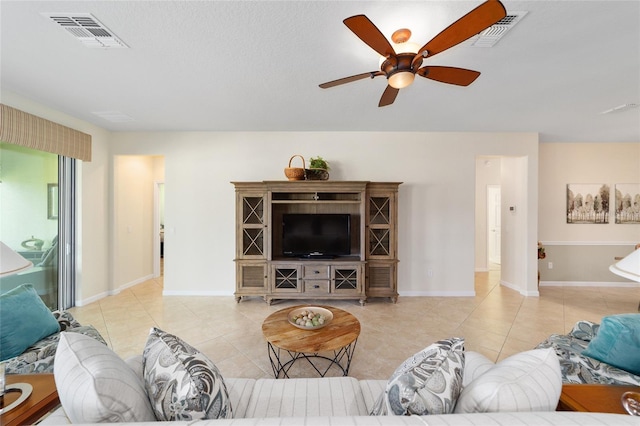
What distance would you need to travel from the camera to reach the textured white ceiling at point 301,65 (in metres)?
1.64

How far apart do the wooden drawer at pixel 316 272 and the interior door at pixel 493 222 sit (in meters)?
4.30

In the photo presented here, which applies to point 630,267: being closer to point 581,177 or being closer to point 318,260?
point 318,260

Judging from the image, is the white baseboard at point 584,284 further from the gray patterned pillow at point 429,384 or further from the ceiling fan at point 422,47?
the gray patterned pillow at point 429,384

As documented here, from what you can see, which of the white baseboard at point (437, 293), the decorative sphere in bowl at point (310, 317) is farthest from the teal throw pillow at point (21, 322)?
the white baseboard at point (437, 293)

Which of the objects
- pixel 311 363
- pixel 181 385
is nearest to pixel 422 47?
pixel 181 385

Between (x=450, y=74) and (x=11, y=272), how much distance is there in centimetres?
266

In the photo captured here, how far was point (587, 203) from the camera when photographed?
4.74 metres

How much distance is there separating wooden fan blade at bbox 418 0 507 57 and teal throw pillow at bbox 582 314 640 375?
1.85m

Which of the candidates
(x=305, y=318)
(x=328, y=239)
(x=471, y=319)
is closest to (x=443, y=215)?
(x=471, y=319)

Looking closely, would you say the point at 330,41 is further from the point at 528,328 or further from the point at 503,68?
the point at 528,328

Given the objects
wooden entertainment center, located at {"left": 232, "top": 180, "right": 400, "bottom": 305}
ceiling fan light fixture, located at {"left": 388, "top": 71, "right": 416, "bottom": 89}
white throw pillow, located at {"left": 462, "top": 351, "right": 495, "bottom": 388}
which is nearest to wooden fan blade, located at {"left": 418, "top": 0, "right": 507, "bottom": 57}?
ceiling fan light fixture, located at {"left": 388, "top": 71, "right": 416, "bottom": 89}

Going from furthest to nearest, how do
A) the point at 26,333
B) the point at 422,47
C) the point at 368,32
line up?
the point at 26,333 → the point at 422,47 → the point at 368,32

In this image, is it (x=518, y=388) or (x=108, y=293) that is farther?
(x=108, y=293)

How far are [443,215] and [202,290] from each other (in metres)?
4.14
